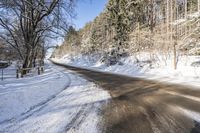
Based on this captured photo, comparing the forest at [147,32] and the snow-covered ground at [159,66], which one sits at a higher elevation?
the forest at [147,32]

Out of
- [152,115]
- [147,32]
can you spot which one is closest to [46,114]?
[152,115]

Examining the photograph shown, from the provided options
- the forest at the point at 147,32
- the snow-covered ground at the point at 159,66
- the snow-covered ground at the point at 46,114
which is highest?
the forest at the point at 147,32

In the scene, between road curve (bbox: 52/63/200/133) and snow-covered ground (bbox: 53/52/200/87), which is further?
snow-covered ground (bbox: 53/52/200/87)

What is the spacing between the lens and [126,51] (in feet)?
104

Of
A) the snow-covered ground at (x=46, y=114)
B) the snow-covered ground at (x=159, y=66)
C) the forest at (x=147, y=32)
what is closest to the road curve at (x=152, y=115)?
the snow-covered ground at (x=46, y=114)

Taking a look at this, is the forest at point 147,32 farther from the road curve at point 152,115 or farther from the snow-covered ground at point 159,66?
the road curve at point 152,115

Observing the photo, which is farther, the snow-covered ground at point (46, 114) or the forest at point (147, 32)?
the forest at point (147, 32)

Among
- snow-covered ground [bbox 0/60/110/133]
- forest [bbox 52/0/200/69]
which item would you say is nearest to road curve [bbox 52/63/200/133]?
snow-covered ground [bbox 0/60/110/133]

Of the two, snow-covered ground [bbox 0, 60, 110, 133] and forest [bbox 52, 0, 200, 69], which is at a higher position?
forest [bbox 52, 0, 200, 69]

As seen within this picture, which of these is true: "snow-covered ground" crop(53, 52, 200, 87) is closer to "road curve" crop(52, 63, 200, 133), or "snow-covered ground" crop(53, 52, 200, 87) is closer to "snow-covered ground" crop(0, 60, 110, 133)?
"road curve" crop(52, 63, 200, 133)

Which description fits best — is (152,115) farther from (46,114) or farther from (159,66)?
(159,66)

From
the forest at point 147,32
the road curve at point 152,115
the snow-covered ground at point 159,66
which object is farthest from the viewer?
the snow-covered ground at point 159,66

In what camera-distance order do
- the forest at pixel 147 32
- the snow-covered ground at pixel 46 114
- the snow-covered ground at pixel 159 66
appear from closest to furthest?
the snow-covered ground at pixel 46 114
the forest at pixel 147 32
the snow-covered ground at pixel 159 66

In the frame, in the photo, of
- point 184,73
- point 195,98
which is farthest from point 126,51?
point 195,98
